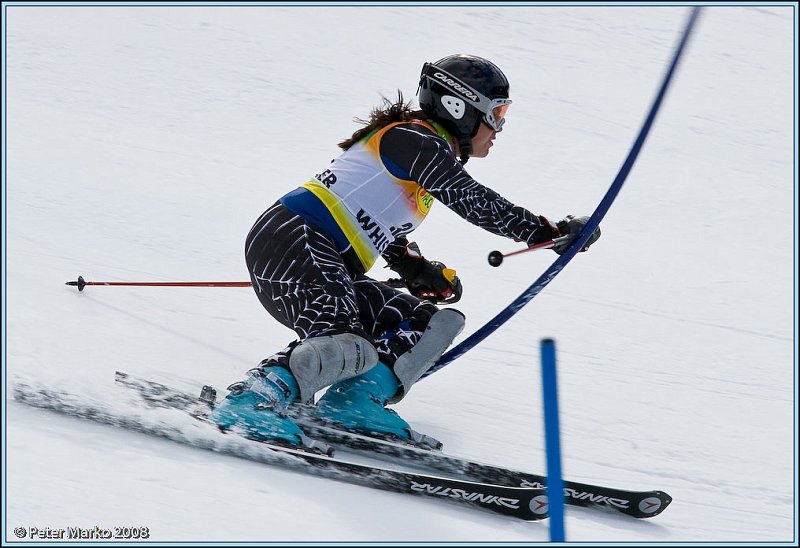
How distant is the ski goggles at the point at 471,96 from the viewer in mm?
3998

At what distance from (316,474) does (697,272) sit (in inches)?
167

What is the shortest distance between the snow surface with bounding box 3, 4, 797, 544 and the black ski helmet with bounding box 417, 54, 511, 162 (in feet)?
4.25

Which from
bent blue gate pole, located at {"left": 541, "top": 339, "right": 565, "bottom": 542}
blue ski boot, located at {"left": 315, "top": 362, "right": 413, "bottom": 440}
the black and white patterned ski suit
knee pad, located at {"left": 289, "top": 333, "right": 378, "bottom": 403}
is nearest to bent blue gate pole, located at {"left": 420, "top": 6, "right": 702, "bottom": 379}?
the black and white patterned ski suit

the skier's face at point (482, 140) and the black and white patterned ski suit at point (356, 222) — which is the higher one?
the skier's face at point (482, 140)

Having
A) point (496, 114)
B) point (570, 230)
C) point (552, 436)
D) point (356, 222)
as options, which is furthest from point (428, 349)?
point (552, 436)

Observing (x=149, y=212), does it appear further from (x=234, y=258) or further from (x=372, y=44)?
(x=372, y=44)

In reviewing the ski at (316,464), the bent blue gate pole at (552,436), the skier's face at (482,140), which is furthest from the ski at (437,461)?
the skier's face at (482,140)

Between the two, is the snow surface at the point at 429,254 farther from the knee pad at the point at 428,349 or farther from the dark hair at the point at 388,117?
the dark hair at the point at 388,117

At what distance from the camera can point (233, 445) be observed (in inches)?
136

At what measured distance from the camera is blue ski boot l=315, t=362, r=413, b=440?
153 inches

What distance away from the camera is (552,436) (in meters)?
2.19

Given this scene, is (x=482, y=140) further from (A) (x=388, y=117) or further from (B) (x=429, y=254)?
(B) (x=429, y=254)

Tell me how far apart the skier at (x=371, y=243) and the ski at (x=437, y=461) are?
0.08 meters

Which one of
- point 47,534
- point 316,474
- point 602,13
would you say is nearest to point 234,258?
point 316,474
